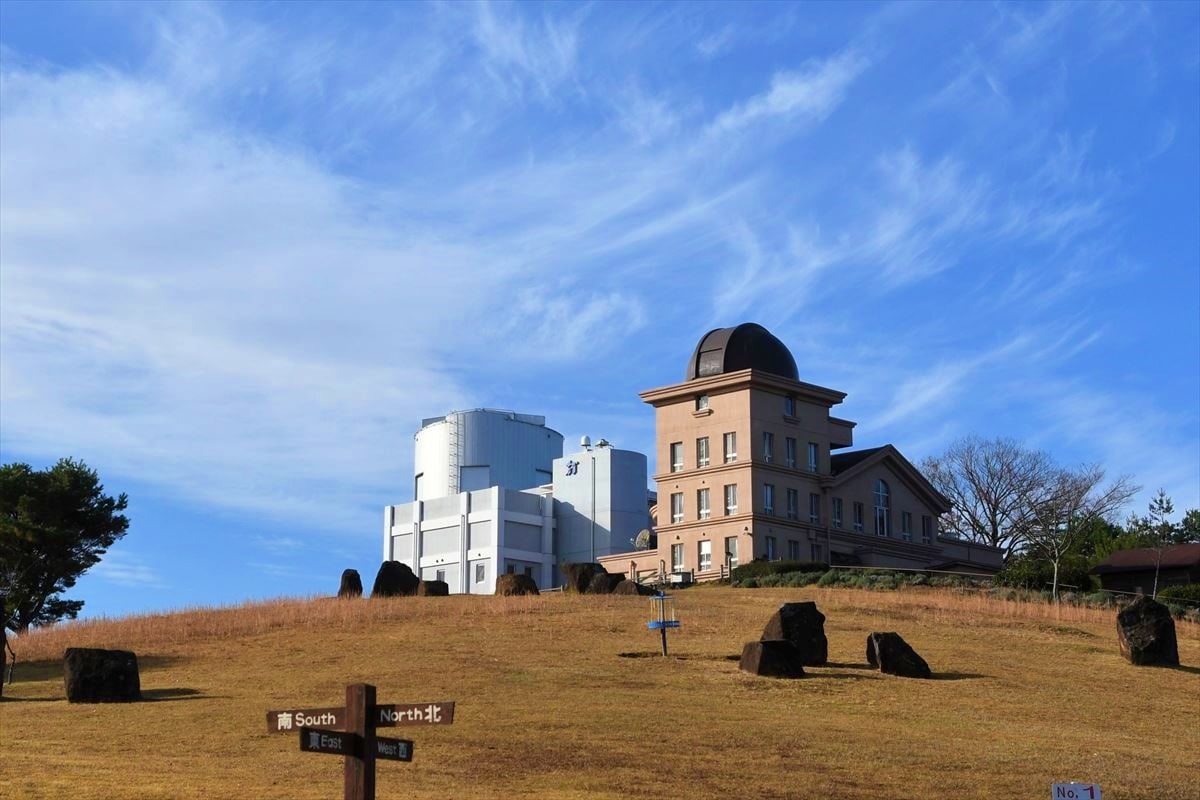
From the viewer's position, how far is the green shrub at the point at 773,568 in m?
73.2

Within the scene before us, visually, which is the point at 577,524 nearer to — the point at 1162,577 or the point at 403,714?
the point at 1162,577

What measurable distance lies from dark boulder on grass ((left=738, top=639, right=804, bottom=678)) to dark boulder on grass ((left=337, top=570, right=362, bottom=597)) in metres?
24.1

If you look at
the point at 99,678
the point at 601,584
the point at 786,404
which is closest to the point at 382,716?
the point at 99,678

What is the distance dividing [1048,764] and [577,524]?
273 ft

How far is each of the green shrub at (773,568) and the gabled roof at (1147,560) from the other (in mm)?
17017

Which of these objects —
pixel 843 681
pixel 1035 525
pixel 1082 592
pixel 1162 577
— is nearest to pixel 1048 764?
pixel 843 681

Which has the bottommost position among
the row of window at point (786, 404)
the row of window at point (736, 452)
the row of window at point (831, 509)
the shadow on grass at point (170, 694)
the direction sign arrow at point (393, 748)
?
the direction sign arrow at point (393, 748)

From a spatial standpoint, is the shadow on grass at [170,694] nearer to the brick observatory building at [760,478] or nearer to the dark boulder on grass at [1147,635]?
the dark boulder on grass at [1147,635]

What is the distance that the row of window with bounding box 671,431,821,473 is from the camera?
8469 centimetres

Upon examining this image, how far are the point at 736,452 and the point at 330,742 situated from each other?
70339 mm

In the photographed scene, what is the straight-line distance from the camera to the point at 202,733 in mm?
28359

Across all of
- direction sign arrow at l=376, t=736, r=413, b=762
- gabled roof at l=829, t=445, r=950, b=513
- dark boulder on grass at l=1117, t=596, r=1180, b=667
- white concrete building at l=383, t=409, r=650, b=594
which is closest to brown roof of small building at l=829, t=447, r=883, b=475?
gabled roof at l=829, t=445, r=950, b=513

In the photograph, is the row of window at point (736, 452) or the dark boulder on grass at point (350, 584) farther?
the row of window at point (736, 452)

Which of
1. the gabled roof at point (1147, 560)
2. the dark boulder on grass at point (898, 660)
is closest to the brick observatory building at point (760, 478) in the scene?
the gabled roof at point (1147, 560)
